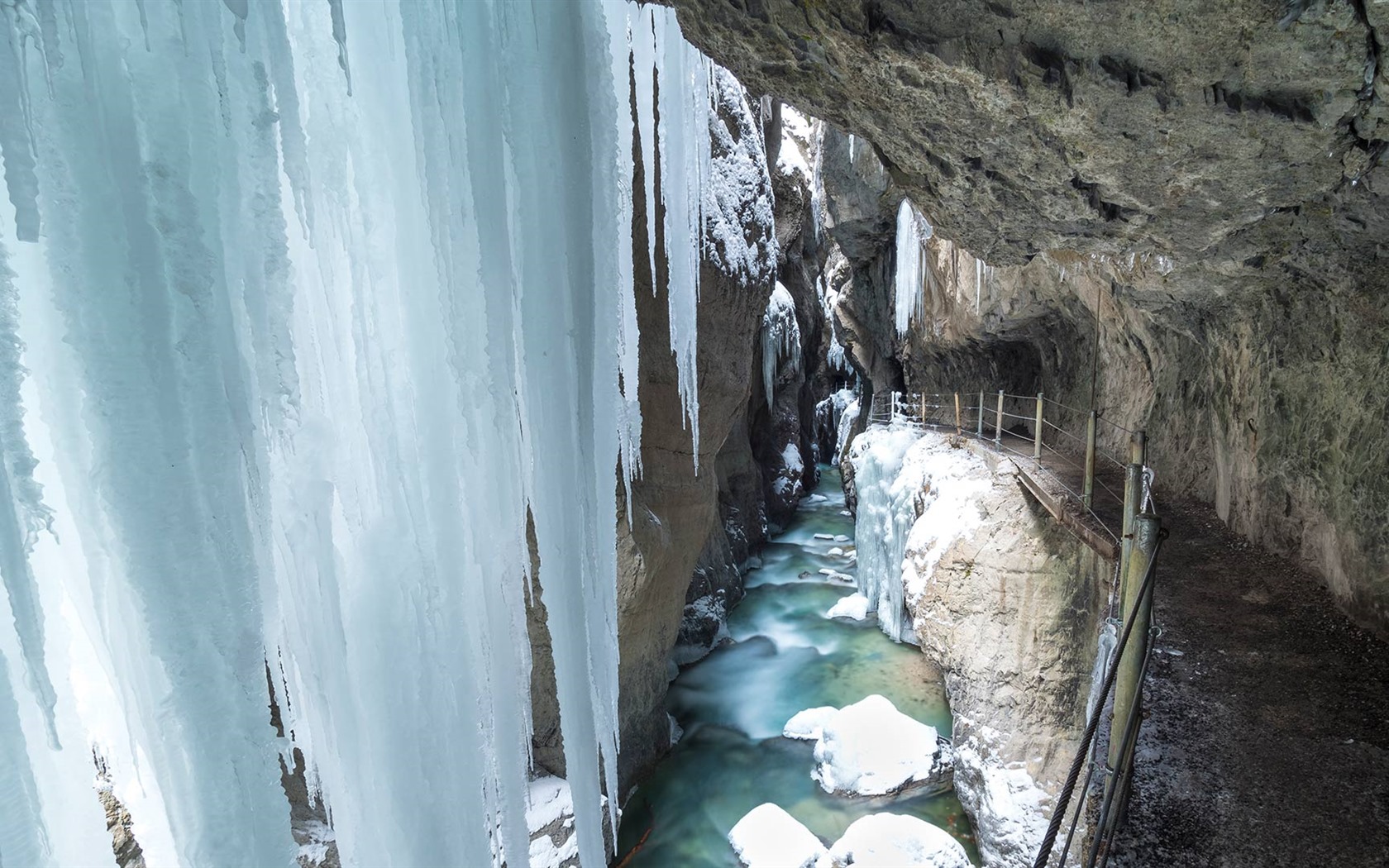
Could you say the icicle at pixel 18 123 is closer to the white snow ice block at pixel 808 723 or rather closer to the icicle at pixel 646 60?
→ the icicle at pixel 646 60

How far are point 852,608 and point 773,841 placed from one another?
642 cm

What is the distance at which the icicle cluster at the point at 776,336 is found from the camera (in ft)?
55.5

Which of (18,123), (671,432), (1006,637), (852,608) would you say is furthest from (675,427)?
(852,608)

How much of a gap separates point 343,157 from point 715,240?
590 centimetres

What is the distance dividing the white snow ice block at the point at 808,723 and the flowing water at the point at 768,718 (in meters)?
0.12

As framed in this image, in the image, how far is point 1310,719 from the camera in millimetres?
2980

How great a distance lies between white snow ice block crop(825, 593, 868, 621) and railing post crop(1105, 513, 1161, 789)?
32.4ft

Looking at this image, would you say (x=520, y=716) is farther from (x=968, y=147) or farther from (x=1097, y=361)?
(x=1097, y=361)

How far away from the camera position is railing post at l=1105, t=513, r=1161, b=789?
8.55 ft

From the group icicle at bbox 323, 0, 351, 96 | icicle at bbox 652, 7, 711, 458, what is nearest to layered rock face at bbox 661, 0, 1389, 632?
icicle at bbox 652, 7, 711, 458

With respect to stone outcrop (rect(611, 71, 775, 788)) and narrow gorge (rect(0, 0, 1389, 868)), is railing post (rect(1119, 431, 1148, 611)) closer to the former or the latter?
narrow gorge (rect(0, 0, 1389, 868))

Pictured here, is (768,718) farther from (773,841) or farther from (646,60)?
(646,60)

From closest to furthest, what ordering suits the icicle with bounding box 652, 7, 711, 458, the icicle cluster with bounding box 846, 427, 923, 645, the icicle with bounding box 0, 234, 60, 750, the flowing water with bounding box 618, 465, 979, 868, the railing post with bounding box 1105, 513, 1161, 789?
the icicle with bounding box 0, 234, 60, 750 < the railing post with bounding box 1105, 513, 1161, 789 < the icicle with bounding box 652, 7, 711, 458 < the flowing water with bounding box 618, 465, 979, 868 < the icicle cluster with bounding box 846, 427, 923, 645

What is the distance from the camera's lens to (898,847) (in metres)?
5.95
